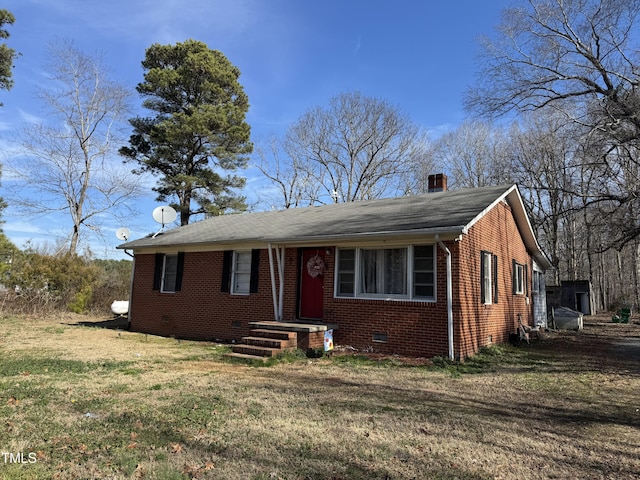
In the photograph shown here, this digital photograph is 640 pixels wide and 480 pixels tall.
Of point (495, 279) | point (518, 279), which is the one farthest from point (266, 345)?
point (518, 279)

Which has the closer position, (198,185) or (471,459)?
(471,459)

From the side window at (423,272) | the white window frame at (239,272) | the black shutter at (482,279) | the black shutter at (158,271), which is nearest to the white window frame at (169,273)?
the black shutter at (158,271)

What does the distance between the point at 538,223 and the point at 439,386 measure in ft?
94.0

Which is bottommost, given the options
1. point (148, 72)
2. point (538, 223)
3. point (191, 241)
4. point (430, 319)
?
point (430, 319)

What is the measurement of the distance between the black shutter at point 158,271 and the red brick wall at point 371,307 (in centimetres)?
22

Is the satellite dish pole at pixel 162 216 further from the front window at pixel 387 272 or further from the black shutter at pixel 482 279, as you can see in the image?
the black shutter at pixel 482 279

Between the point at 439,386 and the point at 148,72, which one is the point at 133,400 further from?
the point at 148,72

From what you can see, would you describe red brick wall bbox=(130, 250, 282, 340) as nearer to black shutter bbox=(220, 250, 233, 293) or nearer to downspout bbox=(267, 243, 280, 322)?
black shutter bbox=(220, 250, 233, 293)

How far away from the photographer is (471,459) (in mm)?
3701

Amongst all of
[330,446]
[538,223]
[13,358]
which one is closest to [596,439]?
[330,446]

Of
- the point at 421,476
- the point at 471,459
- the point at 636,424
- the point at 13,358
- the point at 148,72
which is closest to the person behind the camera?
the point at 421,476

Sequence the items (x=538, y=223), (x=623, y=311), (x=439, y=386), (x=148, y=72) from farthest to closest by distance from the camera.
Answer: (x=538, y=223) → (x=148, y=72) → (x=623, y=311) → (x=439, y=386)

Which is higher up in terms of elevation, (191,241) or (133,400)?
(191,241)

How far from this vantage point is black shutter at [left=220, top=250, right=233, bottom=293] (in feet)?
39.2
